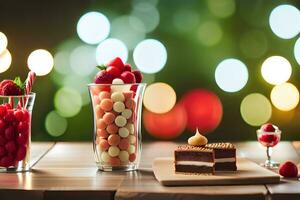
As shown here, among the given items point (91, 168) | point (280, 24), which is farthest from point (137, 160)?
point (280, 24)

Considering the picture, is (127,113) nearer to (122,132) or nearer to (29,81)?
(122,132)

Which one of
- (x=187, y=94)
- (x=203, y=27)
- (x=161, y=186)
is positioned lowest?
(x=161, y=186)

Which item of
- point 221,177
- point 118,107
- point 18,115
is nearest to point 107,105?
point 118,107

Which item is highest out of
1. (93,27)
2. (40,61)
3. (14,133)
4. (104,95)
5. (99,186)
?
(93,27)

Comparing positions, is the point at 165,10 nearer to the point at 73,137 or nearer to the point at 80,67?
the point at 80,67

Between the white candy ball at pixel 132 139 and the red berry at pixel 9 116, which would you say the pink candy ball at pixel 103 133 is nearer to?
the white candy ball at pixel 132 139

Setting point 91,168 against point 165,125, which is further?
point 165,125
